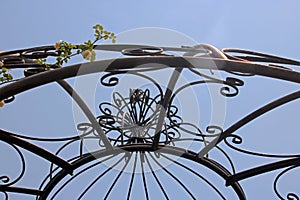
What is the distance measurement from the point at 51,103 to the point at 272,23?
137 centimetres

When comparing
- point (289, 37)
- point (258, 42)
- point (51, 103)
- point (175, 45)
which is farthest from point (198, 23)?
point (175, 45)

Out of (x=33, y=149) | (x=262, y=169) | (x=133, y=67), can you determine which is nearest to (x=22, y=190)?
(x=33, y=149)

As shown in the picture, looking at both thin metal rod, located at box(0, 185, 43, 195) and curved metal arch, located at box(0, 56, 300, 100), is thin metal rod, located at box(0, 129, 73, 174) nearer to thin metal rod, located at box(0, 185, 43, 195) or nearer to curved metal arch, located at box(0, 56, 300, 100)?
thin metal rod, located at box(0, 185, 43, 195)

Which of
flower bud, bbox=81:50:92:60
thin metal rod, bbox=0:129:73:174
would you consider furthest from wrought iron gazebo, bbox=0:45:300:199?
flower bud, bbox=81:50:92:60

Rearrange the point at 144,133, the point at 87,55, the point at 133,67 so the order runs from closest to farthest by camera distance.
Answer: the point at 133,67
the point at 87,55
the point at 144,133

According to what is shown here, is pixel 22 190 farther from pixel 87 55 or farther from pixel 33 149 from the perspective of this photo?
pixel 87 55

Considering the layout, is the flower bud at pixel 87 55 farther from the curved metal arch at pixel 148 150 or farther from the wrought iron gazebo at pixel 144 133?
the curved metal arch at pixel 148 150

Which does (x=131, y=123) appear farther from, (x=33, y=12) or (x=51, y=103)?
(x=33, y=12)

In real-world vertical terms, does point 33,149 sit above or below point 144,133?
below

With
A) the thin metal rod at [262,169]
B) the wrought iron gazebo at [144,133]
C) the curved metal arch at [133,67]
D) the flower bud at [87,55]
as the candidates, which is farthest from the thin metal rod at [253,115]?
the flower bud at [87,55]

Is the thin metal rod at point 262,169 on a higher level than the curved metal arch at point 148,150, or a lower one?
lower

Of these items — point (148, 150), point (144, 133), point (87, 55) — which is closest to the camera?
point (87, 55)

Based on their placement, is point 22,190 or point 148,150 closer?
point 148,150

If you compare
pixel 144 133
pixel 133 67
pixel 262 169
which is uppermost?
pixel 144 133
